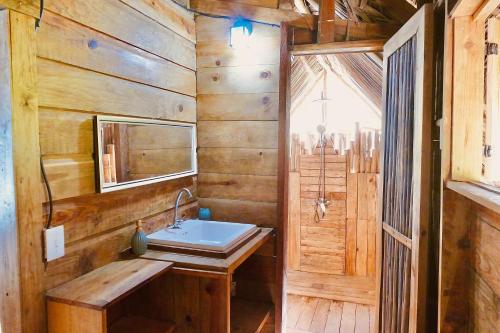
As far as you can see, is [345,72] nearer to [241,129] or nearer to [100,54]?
[241,129]

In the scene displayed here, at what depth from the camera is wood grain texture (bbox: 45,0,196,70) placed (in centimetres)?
154

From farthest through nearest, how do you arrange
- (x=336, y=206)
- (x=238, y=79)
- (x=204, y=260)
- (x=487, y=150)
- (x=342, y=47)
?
(x=336, y=206), (x=238, y=79), (x=342, y=47), (x=204, y=260), (x=487, y=150)

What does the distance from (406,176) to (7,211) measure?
1786 mm

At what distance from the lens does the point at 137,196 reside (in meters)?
1.98

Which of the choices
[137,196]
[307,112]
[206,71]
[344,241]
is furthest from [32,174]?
[307,112]

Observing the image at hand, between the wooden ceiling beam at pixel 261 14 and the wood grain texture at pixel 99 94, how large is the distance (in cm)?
65

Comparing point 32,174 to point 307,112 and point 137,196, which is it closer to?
point 137,196

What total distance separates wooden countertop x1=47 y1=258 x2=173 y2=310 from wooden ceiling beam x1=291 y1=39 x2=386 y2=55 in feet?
5.09

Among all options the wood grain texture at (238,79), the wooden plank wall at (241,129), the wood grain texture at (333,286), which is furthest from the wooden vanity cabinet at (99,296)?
the wood grain texture at (333,286)

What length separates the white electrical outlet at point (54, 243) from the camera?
4.63 ft

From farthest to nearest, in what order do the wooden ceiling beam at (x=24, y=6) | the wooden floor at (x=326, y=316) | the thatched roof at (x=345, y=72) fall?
1. the thatched roof at (x=345, y=72)
2. the wooden floor at (x=326, y=316)
3. the wooden ceiling beam at (x=24, y=6)

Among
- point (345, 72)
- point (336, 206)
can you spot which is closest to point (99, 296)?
point (336, 206)

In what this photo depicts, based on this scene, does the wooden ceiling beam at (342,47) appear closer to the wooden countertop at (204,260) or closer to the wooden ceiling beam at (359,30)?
the wooden ceiling beam at (359,30)

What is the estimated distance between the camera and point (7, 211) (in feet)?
4.26
